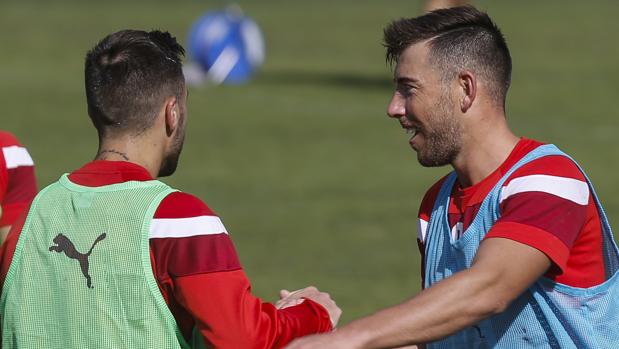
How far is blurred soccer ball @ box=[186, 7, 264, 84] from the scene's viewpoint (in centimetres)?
2538

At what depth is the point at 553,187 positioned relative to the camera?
183 inches

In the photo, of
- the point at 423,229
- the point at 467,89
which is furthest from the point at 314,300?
the point at 467,89

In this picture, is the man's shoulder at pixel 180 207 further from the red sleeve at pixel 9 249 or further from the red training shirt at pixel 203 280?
the red sleeve at pixel 9 249

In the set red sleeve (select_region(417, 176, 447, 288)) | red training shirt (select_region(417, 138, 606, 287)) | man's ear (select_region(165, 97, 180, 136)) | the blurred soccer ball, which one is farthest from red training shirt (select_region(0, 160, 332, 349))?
the blurred soccer ball

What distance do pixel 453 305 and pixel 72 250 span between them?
1.29 metres

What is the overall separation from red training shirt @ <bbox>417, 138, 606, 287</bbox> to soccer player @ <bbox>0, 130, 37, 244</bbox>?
2431 millimetres

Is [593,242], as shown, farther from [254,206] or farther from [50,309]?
[254,206]

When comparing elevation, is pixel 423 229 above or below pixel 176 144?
below

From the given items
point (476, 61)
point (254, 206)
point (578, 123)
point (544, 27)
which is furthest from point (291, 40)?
point (476, 61)

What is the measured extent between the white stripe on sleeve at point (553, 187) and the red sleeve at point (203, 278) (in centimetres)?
97

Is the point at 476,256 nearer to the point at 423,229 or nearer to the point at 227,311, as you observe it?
the point at 227,311

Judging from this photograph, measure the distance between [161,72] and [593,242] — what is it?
163cm

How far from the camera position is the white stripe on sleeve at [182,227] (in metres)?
4.46

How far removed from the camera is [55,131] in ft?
65.7
